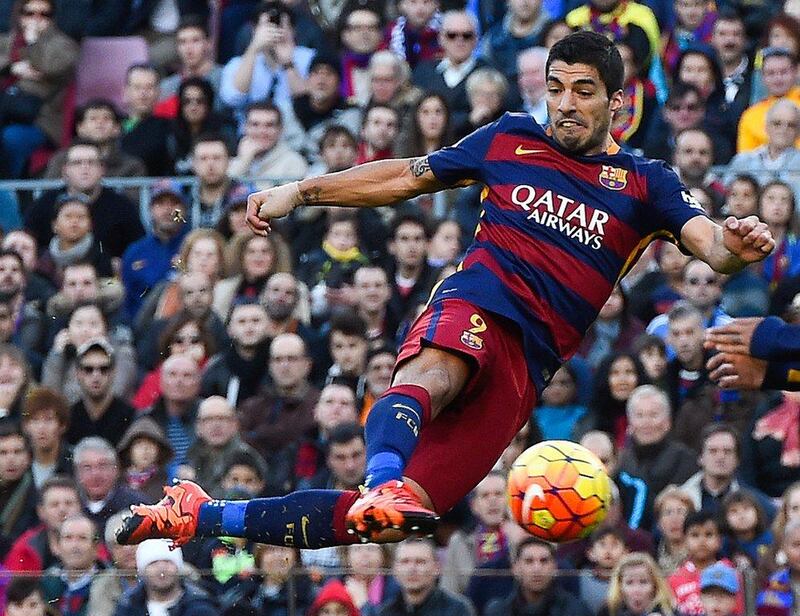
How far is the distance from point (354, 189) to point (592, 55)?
47.3 inches

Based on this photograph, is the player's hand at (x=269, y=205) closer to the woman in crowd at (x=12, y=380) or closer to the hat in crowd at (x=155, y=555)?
the hat in crowd at (x=155, y=555)

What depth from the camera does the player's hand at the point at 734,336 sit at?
8867mm

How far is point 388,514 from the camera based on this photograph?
8398 mm

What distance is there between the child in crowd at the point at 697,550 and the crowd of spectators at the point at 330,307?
0.01 meters

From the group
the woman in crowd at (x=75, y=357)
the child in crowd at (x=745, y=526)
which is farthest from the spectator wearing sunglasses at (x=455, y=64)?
the child in crowd at (x=745, y=526)

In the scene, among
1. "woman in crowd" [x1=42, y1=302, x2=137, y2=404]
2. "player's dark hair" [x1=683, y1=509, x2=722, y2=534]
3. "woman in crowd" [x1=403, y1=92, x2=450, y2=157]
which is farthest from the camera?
"woman in crowd" [x1=403, y1=92, x2=450, y2=157]

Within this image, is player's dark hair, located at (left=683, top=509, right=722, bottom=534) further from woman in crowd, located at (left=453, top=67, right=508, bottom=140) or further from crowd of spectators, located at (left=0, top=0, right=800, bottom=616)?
woman in crowd, located at (left=453, top=67, right=508, bottom=140)

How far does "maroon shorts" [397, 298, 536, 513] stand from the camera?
9203mm

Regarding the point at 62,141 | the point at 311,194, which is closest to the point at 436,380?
the point at 311,194

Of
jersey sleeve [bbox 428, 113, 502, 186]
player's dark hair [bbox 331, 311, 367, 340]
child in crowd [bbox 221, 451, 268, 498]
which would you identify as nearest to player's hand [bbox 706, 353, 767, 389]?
jersey sleeve [bbox 428, 113, 502, 186]

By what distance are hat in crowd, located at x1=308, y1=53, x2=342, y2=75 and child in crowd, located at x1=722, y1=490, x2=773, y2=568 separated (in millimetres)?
5297

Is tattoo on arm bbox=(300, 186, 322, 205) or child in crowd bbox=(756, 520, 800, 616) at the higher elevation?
tattoo on arm bbox=(300, 186, 322, 205)

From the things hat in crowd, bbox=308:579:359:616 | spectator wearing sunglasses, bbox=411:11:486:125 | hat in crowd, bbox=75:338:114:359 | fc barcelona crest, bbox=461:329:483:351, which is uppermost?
spectator wearing sunglasses, bbox=411:11:486:125

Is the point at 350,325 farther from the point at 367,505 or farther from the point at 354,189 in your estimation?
the point at 367,505
